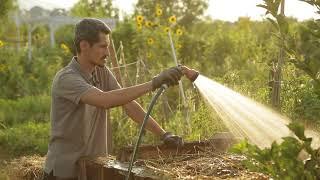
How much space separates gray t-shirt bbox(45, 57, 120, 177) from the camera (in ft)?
12.2

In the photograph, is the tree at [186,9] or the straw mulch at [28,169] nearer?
the straw mulch at [28,169]

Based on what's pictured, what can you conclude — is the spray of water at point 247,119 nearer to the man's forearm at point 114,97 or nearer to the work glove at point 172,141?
the work glove at point 172,141

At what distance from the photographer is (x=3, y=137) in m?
9.21

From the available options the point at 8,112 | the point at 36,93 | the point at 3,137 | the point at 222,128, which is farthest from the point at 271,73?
the point at 36,93

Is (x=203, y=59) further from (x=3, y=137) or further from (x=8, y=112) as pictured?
(x=3, y=137)

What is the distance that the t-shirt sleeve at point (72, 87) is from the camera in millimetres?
3619

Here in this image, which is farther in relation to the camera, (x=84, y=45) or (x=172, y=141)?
(x=84, y=45)

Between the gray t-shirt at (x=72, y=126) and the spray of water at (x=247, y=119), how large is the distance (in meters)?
0.80

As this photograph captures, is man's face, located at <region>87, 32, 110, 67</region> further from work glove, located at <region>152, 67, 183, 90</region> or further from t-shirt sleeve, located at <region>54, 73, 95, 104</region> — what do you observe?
work glove, located at <region>152, 67, 183, 90</region>

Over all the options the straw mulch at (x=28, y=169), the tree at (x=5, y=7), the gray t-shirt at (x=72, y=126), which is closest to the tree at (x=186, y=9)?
the tree at (x=5, y=7)

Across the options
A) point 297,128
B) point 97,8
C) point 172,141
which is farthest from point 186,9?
point 297,128

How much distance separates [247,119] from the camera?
→ 145 inches

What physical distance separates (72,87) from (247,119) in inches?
41.4

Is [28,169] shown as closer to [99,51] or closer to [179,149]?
[99,51]
